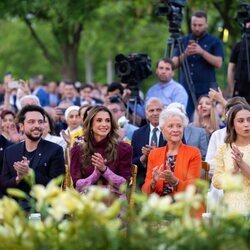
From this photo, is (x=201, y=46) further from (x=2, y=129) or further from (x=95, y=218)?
(x=95, y=218)

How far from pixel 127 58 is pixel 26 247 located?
31.9ft

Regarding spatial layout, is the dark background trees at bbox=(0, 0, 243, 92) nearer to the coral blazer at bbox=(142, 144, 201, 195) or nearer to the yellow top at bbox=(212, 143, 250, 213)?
the coral blazer at bbox=(142, 144, 201, 195)

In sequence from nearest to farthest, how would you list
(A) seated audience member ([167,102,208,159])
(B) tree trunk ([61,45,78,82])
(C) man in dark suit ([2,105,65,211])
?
(C) man in dark suit ([2,105,65,211]), (A) seated audience member ([167,102,208,159]), (B) tree trunk ([61,45,78,82])

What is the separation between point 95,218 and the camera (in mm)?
5125

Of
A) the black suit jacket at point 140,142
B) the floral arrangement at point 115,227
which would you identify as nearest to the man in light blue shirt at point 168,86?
the black suit jacket at point 140,142

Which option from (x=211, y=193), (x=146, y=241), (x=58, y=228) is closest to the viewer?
(x=146, y=241)

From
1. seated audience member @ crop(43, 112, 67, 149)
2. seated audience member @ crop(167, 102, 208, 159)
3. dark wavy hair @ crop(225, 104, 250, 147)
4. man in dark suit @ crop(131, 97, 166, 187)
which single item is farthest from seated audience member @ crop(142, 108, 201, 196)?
seated audience member @ crop(43, 112, 67, 149)

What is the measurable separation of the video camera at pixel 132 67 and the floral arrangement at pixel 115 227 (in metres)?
9.35

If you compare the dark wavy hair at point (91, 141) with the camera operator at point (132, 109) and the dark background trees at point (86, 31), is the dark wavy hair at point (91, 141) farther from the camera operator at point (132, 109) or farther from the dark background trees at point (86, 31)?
the dark background trees at point (86, 31)

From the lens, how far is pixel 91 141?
10.4 m

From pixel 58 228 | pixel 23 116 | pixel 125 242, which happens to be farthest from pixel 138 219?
pixel 23 116

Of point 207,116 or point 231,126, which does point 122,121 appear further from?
point 231,126

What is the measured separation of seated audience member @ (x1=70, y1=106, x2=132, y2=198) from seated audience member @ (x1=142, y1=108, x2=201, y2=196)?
0.26m

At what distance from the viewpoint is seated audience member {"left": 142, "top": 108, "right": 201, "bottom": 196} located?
32.3ft
